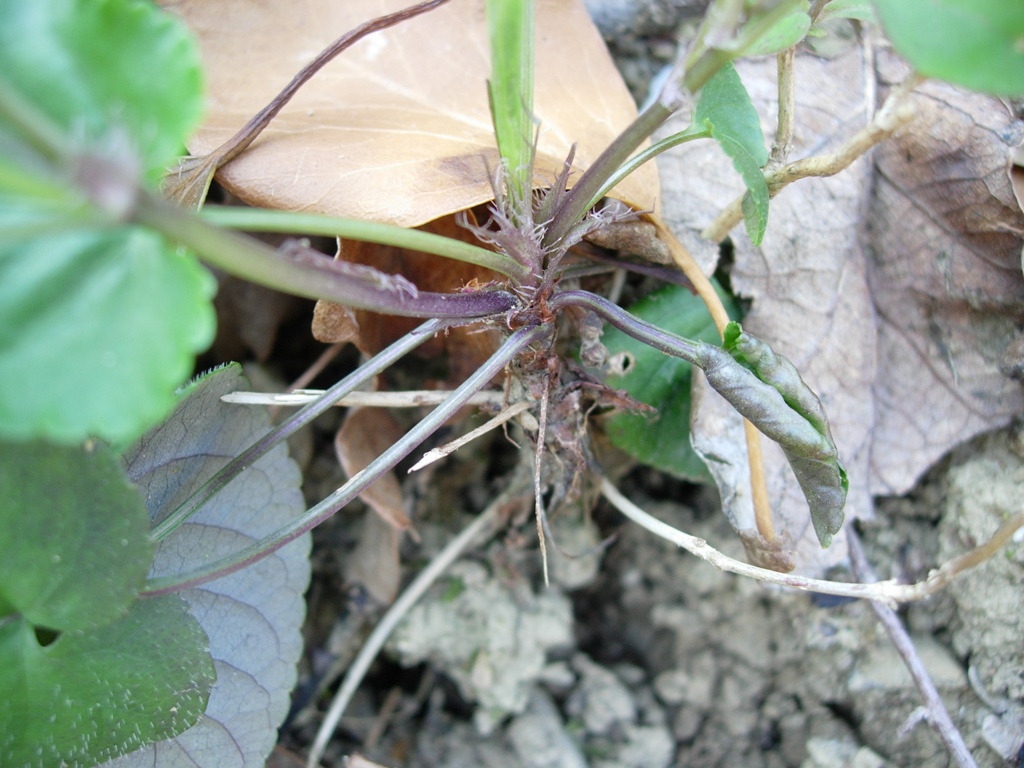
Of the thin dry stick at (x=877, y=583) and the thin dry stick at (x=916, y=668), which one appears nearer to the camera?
the thin dry stick at (x=877, y=583)

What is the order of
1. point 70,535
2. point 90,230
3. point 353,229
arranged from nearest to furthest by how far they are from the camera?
point 90,230
point 353,229
point 70,535

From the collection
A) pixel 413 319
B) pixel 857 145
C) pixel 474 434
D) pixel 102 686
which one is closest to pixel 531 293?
pixel 474 434

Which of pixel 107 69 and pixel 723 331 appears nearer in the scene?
pixel 107 69

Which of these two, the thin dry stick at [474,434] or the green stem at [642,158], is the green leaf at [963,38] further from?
the thin dry stick at [474,434]

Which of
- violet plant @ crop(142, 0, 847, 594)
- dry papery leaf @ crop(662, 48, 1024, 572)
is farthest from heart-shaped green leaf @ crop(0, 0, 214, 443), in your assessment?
dry papery leaf @ crop(662, 48, 1024, 572)

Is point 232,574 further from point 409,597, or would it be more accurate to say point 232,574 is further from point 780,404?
point 780,404

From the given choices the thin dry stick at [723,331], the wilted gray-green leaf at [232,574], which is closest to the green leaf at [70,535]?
the wilted gray-green leaf at [232,574]
